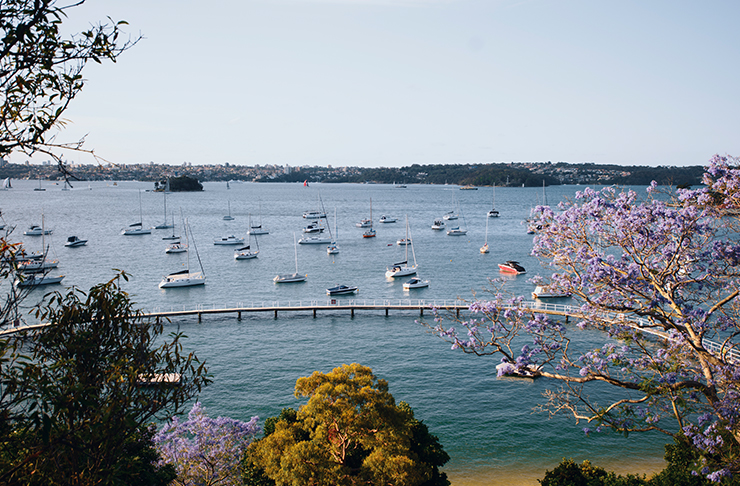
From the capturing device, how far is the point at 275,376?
36.8m

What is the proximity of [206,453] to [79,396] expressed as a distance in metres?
14.5

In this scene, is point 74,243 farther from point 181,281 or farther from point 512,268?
point 512,268

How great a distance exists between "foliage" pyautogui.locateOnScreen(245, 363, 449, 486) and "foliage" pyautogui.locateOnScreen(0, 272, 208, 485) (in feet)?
27.1

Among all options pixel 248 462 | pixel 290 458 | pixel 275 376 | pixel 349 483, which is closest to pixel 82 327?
pixel 290 458

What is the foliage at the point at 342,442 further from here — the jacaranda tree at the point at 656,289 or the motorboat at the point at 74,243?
the motorboat at the point at 74,243

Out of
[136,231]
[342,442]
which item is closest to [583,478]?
[342,442]

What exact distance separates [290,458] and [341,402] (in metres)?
2.34

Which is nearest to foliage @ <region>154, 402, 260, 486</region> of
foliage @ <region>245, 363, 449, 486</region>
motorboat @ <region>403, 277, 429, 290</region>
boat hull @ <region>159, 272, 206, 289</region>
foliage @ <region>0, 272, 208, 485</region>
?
foliage @ <region>245, 363, 449, 486</region>

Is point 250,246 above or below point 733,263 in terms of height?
below

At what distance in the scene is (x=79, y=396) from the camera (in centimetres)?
667

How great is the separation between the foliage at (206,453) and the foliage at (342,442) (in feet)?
3.69

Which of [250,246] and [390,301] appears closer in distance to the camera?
[390,301]

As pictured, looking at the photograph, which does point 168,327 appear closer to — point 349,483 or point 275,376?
point 275,376

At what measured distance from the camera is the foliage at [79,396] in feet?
21.8
